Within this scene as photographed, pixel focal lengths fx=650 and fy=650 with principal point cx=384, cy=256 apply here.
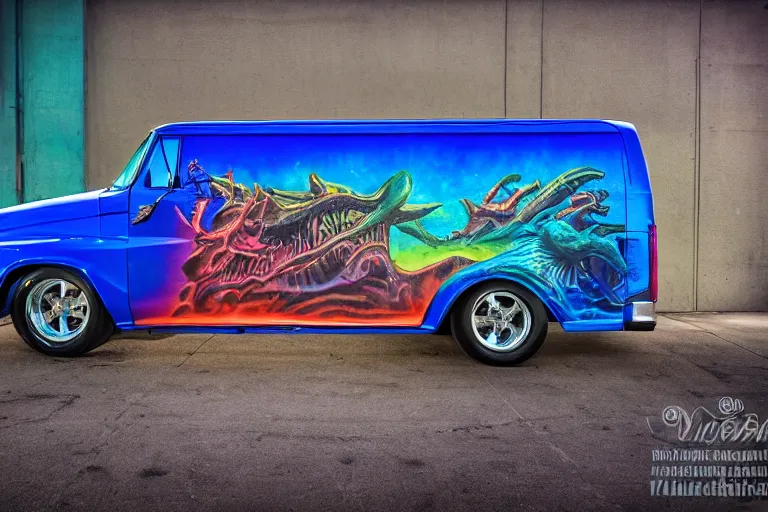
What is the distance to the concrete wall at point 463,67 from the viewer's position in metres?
10.1

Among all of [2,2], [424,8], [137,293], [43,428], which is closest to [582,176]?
[137,293]

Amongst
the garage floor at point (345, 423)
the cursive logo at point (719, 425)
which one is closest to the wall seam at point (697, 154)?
the garage floor at point (345, 423)

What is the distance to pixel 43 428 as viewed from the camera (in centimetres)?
412

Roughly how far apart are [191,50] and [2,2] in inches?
117

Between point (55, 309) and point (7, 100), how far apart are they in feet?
18.3

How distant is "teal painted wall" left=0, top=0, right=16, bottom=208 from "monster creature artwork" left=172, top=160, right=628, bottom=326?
18.9 ft

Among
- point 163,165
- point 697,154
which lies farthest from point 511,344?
point 697,154

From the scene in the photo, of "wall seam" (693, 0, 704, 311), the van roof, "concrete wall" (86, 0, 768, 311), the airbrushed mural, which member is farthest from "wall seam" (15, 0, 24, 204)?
"wall seam" (693, 0, 704, 311)

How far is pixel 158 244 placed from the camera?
5.95 meters

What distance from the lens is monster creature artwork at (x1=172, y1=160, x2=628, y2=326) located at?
5906 millimetres

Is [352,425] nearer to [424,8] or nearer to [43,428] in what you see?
[43,428]

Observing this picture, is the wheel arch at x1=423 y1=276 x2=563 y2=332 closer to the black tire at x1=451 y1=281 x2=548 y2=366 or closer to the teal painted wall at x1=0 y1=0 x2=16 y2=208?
the black tire at x1=451 y1=281 x2=548 y2=366

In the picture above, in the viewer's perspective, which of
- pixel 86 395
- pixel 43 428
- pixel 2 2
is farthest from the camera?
pixel 2 2

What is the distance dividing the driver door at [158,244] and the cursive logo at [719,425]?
4232 mm
